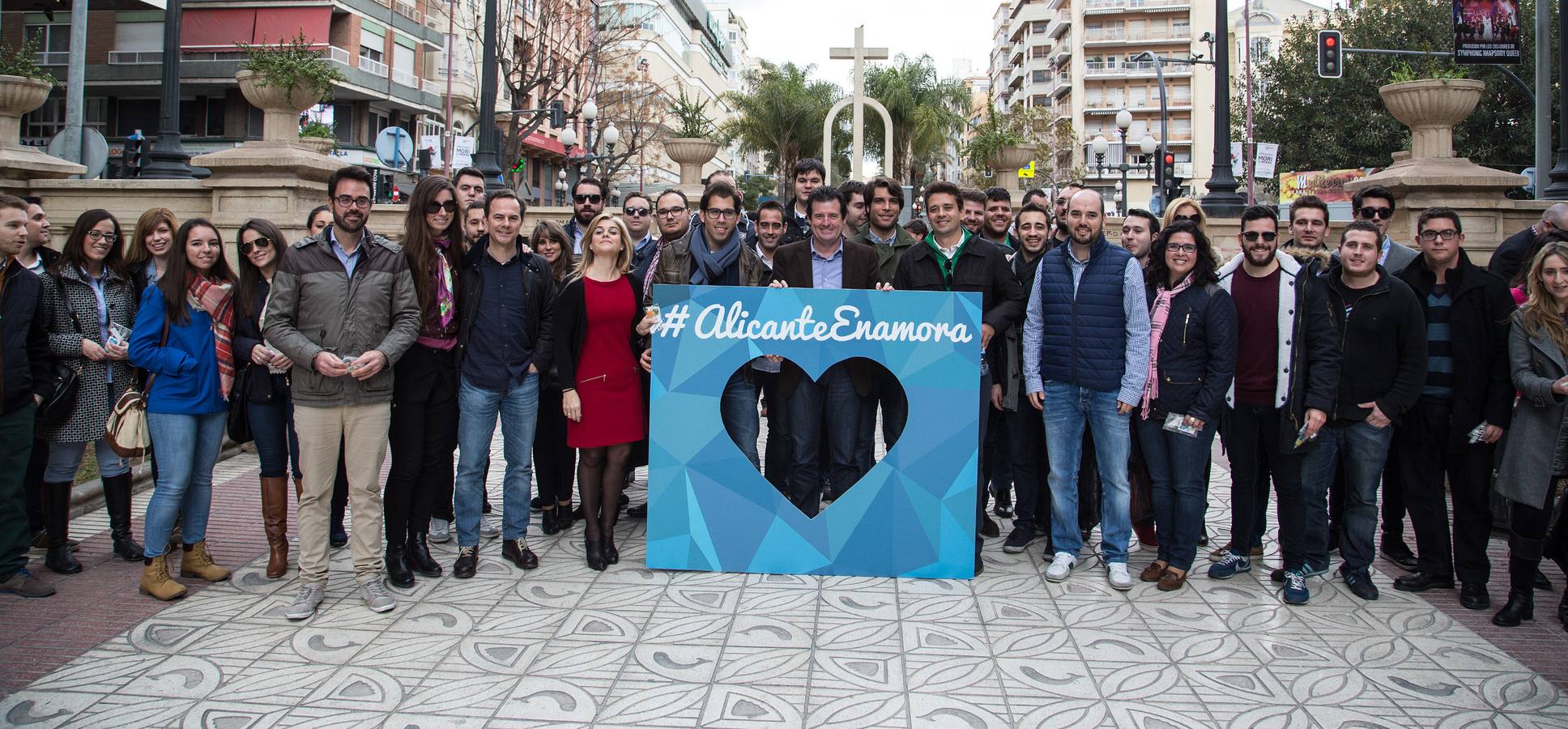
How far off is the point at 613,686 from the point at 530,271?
7.85 feet

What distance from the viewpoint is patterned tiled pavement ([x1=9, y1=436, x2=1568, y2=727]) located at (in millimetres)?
3734

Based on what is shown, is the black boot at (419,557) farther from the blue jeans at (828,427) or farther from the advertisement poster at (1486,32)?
the advertisement poster at (1486,32)

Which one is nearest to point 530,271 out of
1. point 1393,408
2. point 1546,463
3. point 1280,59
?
point 1393,408

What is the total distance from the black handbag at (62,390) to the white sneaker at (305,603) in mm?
1654

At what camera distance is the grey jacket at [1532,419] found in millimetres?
4695

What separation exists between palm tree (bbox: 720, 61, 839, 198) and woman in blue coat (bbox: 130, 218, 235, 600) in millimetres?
41689

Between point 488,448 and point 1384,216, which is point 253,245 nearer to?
point 488,448

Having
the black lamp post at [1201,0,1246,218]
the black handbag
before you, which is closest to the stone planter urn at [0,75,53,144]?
the black handbag

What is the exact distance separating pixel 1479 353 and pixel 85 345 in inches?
273

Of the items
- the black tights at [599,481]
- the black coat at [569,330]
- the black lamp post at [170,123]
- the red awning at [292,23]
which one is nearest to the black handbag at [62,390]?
the black coat at [569,330]

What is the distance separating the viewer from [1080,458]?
18.2 ft

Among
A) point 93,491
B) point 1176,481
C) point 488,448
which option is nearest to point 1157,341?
point 1176,481

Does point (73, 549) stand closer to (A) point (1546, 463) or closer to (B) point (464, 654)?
(B) point (464, 654)

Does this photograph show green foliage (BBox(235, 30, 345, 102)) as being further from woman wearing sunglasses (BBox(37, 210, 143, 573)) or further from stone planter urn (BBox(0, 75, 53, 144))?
woman wearing sunglasses (BBox(37, 210, 143, 573))
